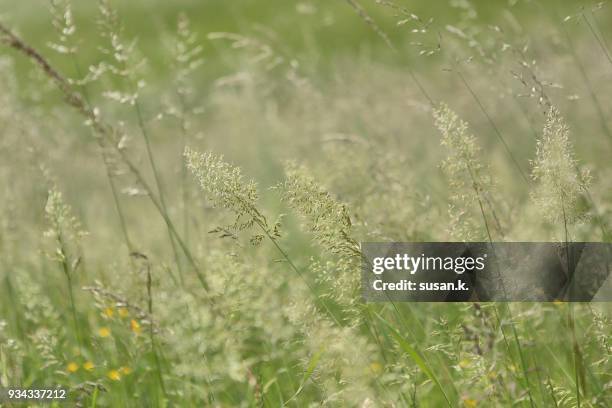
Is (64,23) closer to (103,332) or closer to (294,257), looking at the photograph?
(103,332)

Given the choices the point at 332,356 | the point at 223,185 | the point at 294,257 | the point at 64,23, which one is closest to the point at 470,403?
the point at 332,356

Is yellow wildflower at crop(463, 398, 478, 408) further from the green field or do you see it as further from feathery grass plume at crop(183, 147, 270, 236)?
feathery grass plume at crop(183, 147, 270, 236)

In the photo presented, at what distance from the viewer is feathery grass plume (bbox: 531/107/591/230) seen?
176cm

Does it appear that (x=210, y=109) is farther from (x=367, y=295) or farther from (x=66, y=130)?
(x=367, y=295)

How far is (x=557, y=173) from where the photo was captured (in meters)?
1.80

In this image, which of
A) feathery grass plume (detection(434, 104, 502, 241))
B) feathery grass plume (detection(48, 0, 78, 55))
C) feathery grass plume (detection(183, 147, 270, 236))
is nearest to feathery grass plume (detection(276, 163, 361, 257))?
feathery grass plume (detection(183, 147, 270, 236))

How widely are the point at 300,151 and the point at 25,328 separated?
320 cm

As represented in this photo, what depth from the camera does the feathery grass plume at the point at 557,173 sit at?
1.76 metres

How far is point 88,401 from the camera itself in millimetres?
2570

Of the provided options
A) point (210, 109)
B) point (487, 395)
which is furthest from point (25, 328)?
point (210, 109)

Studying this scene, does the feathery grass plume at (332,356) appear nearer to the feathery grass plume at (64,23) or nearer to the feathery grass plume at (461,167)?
the feathery grass plume at (461,167)

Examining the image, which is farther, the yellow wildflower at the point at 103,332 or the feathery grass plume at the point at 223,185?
the yellow wildflower at the point at 103,332

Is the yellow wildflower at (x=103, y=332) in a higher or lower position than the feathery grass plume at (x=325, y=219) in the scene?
lower

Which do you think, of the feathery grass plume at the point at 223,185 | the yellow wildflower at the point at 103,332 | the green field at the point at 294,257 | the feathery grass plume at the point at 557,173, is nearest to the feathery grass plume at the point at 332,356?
the green field at the point at 294,257
